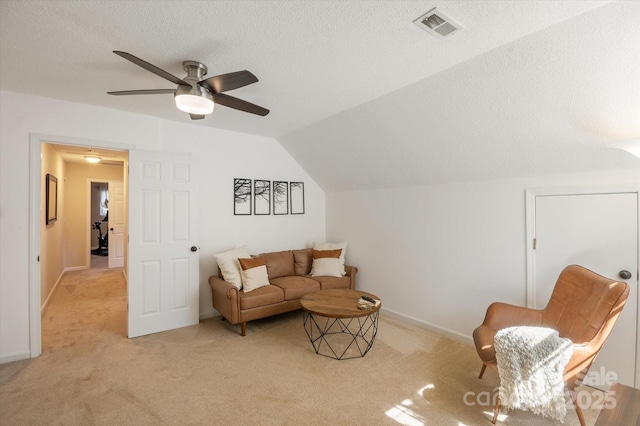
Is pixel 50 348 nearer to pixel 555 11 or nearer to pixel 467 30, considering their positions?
pixel 467 30

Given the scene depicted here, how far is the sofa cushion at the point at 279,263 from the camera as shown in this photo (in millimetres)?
4164

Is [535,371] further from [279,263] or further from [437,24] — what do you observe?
[279,263]

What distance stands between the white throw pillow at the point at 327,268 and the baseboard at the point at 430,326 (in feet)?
2.76

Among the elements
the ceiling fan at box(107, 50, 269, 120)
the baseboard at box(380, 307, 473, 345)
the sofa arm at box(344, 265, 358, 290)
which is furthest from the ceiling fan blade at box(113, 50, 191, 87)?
the baseboard at box(380, 307, 473, 345)

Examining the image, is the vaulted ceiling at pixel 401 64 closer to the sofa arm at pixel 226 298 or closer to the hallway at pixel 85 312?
the sofa arm at pixel 226 298

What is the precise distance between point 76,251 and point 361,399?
301 inches

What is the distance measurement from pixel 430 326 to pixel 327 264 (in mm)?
1525

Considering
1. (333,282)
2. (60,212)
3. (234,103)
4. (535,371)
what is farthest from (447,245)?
(60,212)

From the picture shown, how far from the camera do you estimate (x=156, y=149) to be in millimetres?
3654

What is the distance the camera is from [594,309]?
2039 mm

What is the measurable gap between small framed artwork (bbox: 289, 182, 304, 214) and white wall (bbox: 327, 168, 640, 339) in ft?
2.76

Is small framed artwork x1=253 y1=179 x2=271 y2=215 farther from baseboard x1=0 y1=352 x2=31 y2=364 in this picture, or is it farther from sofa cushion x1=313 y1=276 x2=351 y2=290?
baseboard x1=0 y1=352 x2=31 y2=364

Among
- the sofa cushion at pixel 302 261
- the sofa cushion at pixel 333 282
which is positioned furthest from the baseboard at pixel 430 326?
the sofa cushion at pixel 302 261

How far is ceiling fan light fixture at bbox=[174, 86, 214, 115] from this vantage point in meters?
2.12
